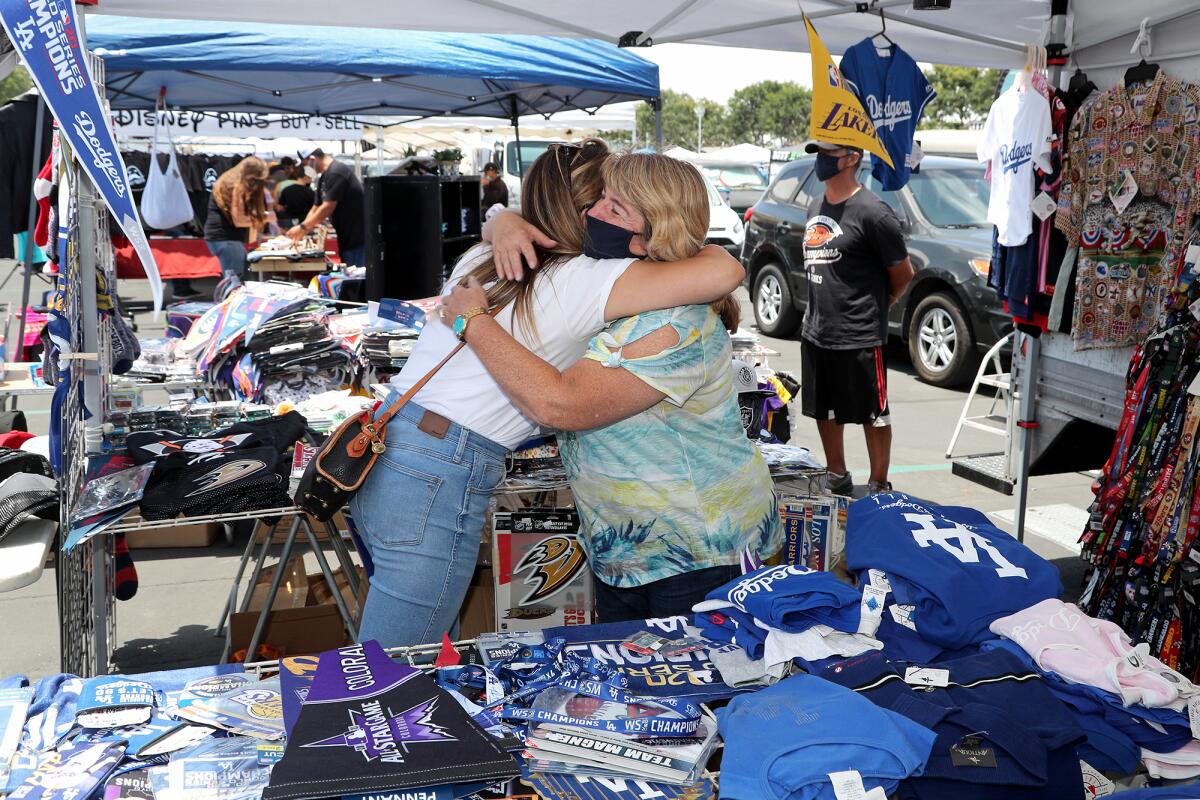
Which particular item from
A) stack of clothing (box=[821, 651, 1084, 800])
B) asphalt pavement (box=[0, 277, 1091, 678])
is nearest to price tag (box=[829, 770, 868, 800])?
stack of clothing (box=[821, 651, 1084, 800])

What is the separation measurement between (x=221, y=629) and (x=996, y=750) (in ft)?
12.1

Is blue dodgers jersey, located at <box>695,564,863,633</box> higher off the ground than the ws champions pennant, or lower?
higher

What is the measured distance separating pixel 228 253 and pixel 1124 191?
29.9 feet

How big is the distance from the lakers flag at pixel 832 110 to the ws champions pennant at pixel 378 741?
3.15 meters

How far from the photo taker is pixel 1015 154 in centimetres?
459

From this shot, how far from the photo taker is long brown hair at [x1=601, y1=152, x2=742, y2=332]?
212cm

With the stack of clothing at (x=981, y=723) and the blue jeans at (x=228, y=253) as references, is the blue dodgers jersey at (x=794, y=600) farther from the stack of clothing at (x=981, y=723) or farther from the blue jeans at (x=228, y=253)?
the blue jeans at (x=228, y=253)

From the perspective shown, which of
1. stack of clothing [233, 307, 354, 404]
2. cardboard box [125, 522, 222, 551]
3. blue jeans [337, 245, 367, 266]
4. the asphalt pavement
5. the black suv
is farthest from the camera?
blue jeans [337, 245, 367, 266]

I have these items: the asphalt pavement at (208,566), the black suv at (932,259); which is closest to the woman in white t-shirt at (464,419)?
the asphalt pavement at (208,566)

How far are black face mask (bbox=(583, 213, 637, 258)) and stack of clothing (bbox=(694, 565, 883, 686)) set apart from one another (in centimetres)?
74

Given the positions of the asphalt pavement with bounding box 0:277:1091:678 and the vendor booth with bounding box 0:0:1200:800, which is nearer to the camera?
the vendor booth with bounding box 0:0:1200:800

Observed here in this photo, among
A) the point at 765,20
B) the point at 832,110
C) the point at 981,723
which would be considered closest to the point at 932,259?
the point at 765,20

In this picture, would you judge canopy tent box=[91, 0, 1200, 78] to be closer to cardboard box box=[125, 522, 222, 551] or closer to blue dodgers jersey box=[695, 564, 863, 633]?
cardboard box box=[125, 522, 222, 551]

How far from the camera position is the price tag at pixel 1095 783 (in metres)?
1.75
